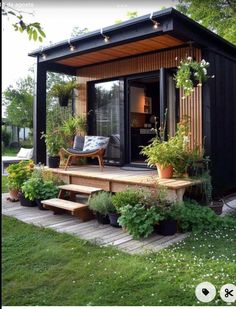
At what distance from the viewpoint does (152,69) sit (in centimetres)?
593

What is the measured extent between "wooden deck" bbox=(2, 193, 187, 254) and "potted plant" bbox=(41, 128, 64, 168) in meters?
1.27

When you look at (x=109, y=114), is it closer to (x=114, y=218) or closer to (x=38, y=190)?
(x=38, y=190)

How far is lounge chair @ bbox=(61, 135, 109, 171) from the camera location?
580 centimetres

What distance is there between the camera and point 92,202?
422cm

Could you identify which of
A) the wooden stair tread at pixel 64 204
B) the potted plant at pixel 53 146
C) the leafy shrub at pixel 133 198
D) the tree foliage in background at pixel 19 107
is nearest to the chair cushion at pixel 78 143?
the potted plant at pixel 53 146

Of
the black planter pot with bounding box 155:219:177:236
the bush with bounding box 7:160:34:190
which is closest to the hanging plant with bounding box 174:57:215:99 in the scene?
the black planter pot with bounding box 155:219:177:236

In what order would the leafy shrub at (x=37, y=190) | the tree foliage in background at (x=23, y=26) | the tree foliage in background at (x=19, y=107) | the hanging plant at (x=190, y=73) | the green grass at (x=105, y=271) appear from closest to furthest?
the tree foliage in background at (x=23, y=26) → the green grass at (x=105, y=271) → the hanging plant at (x=190, y=73) → the leafy shrub at (x=37, y=190) → the tree foliage in background at (x=19, y=107)

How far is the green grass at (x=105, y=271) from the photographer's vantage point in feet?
7.43

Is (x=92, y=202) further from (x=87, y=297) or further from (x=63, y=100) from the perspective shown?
(x=63, y=100)

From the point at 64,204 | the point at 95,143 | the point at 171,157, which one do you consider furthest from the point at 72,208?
the point at 95,143

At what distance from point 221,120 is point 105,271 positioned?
3.63 m

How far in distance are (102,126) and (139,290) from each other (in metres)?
4.97

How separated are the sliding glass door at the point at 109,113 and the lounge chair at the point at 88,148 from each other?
39cm

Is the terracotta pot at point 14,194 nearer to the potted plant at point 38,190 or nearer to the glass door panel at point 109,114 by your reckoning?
the potted plant at point 38,190
